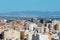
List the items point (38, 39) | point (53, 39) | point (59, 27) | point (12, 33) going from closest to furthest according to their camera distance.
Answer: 1. point (38, 39)
2. point (53, 39)
3. point (12, 33)
4. point (59, 27)

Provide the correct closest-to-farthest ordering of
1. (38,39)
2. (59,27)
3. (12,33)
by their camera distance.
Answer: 1. (38,39)
2. (12,33)
3. (59,27)

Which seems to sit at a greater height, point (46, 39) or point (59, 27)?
point (46, 39)

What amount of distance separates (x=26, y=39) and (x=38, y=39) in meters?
1.27

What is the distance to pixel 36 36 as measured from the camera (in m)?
14.6

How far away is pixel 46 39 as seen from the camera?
14133mm

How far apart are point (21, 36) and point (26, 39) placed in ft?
4.19

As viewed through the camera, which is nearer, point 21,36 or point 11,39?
point 11,39

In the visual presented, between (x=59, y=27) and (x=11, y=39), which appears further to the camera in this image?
(x=59, y=27)

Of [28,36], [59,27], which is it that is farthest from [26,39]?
[59,27]

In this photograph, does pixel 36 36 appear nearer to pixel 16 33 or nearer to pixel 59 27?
pixel 16 33

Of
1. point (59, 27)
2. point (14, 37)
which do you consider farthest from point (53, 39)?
point (59, 27)

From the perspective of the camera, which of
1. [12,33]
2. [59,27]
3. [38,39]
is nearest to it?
[38,39]

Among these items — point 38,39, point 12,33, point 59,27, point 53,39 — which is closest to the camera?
point 38,39

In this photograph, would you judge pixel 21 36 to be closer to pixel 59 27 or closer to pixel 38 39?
pixel 38 39
